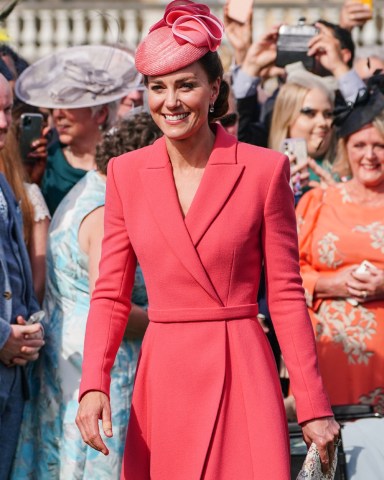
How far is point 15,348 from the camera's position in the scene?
4.50 meters

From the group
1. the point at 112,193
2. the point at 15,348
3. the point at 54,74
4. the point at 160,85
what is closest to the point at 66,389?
the point at 15,348

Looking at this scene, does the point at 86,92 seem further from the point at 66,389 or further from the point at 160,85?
the point at 160,85

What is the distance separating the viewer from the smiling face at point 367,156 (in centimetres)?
554

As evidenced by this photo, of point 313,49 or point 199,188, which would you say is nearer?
point 199,188

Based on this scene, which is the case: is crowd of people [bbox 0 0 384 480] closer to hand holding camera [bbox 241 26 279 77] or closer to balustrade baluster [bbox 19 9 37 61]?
hand holding camera [bbox 241 26 279 77]

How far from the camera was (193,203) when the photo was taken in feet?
11.6

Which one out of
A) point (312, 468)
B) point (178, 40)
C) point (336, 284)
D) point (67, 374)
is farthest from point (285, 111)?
point (312, 468)

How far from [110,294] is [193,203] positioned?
0.40 meters

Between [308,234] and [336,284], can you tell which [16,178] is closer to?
[308,234]

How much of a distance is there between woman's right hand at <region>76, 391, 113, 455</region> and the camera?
142 inches

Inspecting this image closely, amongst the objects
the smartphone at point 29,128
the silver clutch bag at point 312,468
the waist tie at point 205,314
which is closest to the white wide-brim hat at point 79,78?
the smartphone at point 29,128

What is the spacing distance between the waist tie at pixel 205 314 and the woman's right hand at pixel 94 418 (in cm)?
31

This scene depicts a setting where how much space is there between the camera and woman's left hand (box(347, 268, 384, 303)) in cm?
520

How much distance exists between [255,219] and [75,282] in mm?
1447
